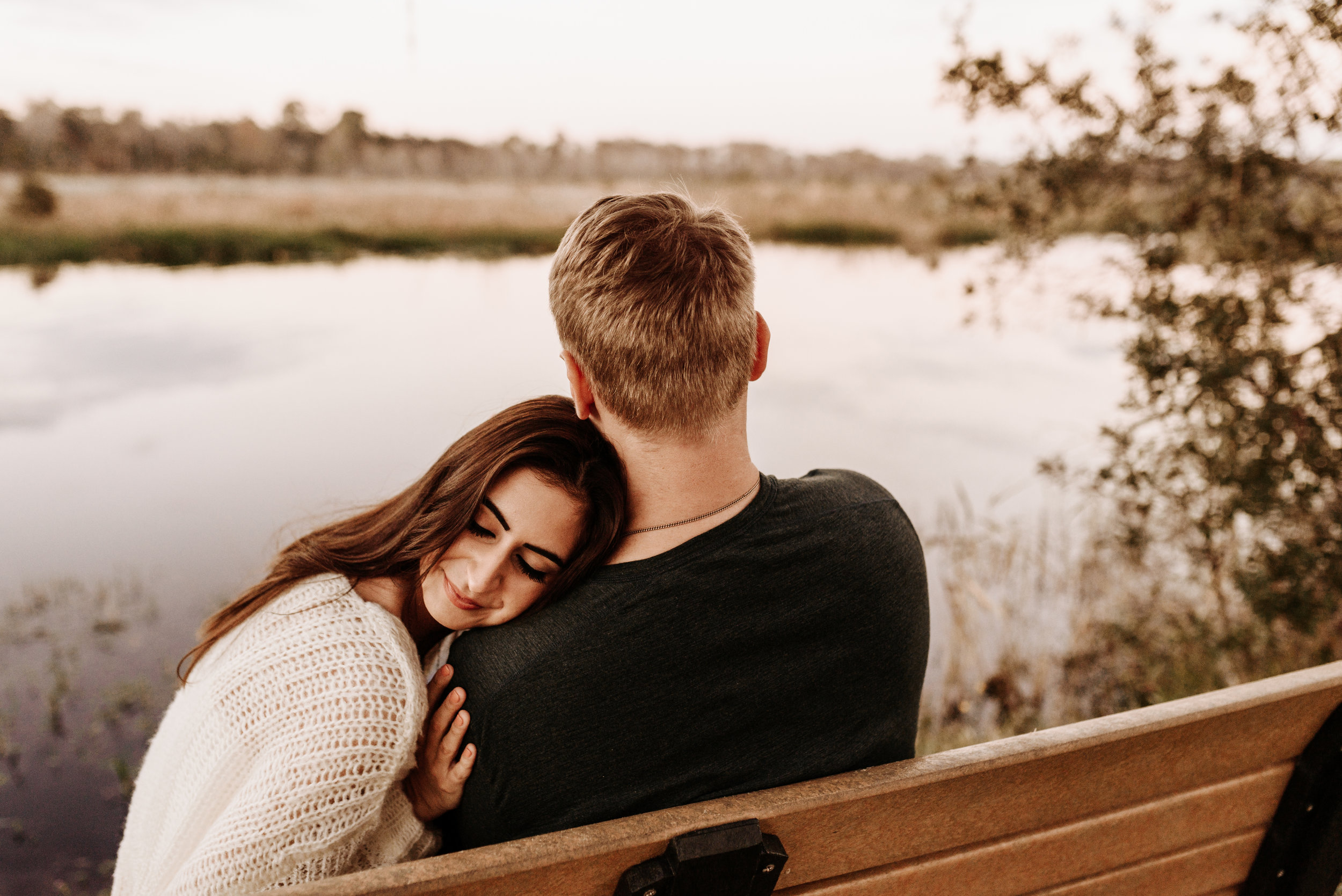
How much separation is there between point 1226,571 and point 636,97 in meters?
6.34

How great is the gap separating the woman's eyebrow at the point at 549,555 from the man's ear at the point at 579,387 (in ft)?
0.70

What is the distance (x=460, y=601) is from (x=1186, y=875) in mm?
1187

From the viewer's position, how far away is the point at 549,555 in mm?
1238

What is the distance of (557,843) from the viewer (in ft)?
2.39

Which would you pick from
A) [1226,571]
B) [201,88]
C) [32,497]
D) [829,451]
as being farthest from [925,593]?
[201,88]

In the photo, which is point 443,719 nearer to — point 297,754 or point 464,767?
point 464,767

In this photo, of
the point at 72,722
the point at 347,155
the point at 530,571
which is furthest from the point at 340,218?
the point at 530,571

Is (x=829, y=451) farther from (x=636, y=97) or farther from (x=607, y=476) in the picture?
(x=607, y=476)

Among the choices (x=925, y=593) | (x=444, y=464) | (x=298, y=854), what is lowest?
(x=298, y=854)

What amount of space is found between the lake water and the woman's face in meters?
0.26

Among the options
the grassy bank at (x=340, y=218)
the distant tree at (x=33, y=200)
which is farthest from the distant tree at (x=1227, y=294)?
the distant tree at (x=33, y=200)

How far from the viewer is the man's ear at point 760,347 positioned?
126cm

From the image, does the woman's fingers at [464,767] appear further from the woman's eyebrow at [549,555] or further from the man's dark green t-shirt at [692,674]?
the woman's eyebrow at [549,555]

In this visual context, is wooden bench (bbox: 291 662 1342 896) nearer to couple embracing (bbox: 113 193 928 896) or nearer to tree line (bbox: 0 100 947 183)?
couple embracing (bbox: 113 193 928 896)
